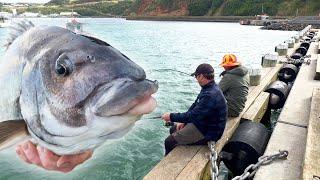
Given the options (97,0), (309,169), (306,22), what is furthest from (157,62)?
(97,0)

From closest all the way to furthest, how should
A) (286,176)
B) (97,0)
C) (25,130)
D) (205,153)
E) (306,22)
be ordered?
1. (25,130)
2. (286,176)
3. (205,153)
4. (306,22)
5. (97,0)

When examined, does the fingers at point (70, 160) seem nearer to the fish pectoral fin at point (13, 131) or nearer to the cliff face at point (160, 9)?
the fish pectoral fin at point (13, 131)

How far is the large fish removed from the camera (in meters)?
1.76

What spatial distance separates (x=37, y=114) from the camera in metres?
1.97

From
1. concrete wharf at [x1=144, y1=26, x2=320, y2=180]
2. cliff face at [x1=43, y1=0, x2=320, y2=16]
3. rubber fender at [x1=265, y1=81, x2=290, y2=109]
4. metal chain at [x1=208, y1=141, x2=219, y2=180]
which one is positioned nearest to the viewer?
metal chain at [x1=208, y1=141, x2=219, y2=180]

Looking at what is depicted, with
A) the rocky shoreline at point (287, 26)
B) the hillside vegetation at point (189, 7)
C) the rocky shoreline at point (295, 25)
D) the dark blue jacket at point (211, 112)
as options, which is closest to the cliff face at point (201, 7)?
the hillside vegetation at point (189, 7)

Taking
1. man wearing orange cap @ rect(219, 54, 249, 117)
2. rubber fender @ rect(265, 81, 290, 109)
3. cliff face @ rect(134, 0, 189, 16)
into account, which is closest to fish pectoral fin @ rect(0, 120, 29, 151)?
man wearing orange cap @ rect(219, 54, 249, 117)

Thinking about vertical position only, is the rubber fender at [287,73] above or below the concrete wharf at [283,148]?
above

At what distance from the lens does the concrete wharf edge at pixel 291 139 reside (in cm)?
416

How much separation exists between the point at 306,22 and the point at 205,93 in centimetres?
5845

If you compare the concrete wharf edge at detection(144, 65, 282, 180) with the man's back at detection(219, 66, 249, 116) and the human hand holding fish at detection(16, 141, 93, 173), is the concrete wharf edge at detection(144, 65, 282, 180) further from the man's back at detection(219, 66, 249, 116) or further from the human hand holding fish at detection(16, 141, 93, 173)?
the human hand holding fish at detection(16, 141, 93, 173)

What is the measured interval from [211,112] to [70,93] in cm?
355

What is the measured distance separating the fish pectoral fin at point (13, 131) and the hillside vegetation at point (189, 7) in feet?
271

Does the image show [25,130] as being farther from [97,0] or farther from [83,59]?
[97,0]
